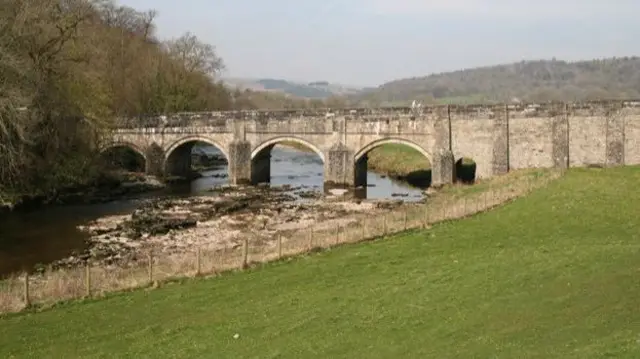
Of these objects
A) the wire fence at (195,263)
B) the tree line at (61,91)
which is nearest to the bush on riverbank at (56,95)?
the tree line at (61,91)

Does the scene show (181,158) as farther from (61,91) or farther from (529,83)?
(529,83)

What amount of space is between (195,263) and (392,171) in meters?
38.2

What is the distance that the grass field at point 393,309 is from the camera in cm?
1076

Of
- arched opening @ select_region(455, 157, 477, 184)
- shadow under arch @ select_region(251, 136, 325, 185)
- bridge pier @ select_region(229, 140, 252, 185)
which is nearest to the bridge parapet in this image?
shadow under arch @ select_region(251, 136, 325, 185)

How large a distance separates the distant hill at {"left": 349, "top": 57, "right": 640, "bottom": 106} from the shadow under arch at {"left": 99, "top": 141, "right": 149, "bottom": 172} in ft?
249

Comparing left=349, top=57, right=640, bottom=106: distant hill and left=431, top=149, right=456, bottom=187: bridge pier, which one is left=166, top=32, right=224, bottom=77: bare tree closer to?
left=431, top=149, right=456, bottom=187: bridge pier

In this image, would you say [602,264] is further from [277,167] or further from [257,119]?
[277,167]

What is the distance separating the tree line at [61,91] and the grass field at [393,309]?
17.8 meters

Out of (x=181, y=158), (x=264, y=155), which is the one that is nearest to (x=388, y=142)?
(x=264, y=155)

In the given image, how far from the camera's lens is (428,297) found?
14.0 metres

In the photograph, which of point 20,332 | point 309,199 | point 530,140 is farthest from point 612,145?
point 20,332

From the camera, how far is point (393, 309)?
1348 centimetres

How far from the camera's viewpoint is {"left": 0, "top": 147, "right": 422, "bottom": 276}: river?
25.9 metres

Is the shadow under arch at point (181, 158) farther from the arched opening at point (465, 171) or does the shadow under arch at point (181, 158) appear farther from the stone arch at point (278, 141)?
the arched opening at point (465, 171)
